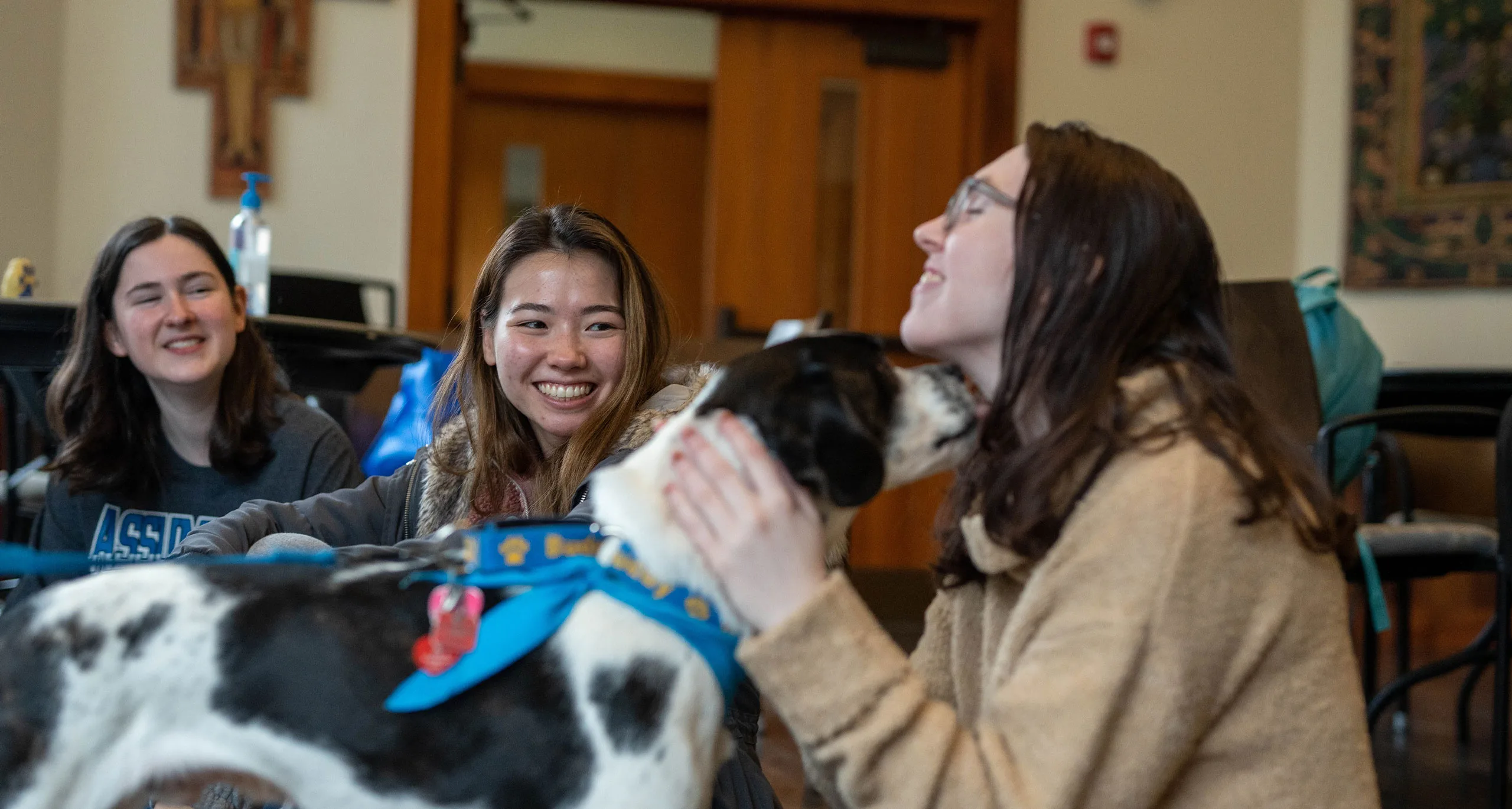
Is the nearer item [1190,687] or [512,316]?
[1190,687]

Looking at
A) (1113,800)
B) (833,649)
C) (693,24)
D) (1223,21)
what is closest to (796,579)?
(833,649)

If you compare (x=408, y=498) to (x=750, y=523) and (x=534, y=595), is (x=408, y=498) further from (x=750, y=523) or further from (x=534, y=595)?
(x=750, y=523)

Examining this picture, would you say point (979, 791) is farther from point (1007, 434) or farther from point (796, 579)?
point (1007, 434)

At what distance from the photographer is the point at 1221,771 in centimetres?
116

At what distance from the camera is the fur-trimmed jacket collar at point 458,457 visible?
5.64ft

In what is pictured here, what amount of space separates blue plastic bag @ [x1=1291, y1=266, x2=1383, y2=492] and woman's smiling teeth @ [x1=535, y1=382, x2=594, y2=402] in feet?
6.97

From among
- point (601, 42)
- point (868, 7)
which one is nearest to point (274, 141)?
point (868, 7)

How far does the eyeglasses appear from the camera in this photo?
1280 millimetres

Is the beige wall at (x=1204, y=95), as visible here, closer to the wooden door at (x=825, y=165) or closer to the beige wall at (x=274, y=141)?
the wooden door at (x=825, y=165)

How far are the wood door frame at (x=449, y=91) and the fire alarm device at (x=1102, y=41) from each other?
34 centimetres

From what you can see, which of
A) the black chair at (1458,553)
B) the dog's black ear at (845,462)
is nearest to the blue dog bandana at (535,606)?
the dog's black ear at (845,462)

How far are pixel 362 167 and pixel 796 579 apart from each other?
15.0 ft

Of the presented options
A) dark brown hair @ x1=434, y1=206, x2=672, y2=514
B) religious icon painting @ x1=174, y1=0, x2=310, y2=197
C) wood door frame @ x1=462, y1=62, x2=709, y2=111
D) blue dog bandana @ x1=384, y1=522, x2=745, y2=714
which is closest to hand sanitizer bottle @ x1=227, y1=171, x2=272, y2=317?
dark brown hair @ x1=434, y1=206, x2=672, y2=514

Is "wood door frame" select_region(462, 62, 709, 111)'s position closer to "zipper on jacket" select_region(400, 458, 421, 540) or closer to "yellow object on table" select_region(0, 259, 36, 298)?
"yellow object on table" select_region(0, 259, 36, 298)
